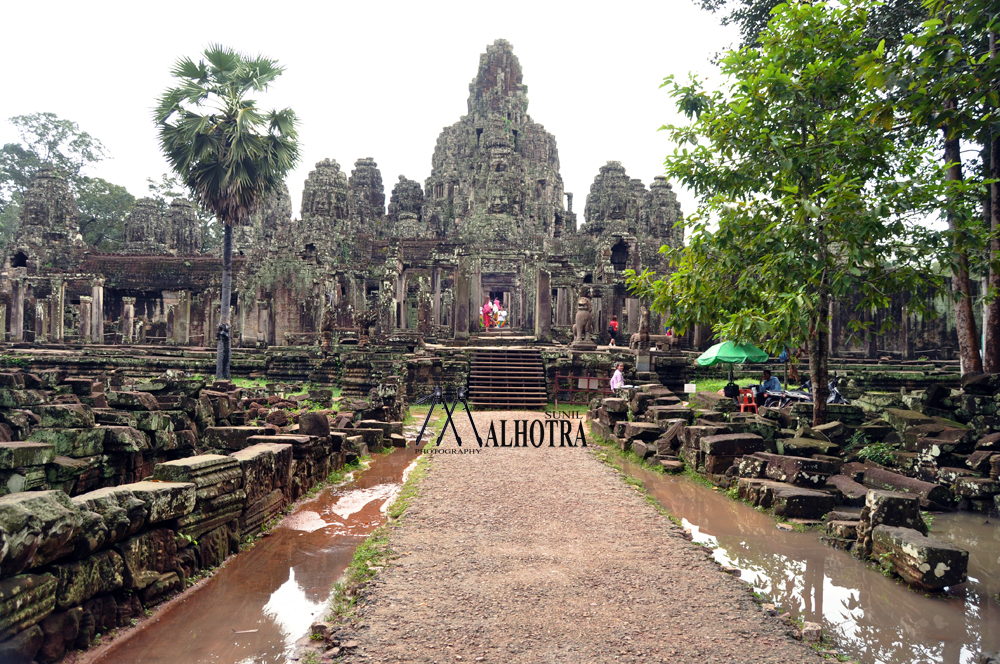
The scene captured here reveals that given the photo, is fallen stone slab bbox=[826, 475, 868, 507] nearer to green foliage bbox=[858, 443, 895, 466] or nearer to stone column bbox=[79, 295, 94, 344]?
green foliage bbox=[858, 443, 895, 466]

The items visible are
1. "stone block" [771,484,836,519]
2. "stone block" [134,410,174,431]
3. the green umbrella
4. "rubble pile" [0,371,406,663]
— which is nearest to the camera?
"rubble pile" [0,371,406,663]

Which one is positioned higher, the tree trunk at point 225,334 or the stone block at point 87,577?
the tree trunk at point 225,334

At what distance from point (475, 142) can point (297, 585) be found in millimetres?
37441

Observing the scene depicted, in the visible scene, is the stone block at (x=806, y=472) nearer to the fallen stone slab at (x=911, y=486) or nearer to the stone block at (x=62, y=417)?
the fallen stone slab at (x=911, y=486)

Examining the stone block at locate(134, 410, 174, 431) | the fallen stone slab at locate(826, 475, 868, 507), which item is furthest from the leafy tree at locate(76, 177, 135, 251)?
the fallen stone slab at locate(826, 475, 868, 507)

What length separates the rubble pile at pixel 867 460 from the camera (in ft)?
15.2

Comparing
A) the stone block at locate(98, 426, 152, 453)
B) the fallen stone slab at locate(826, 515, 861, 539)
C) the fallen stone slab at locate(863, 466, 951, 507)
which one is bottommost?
the fallen stone slab at locate(826, 515, 861, 539)

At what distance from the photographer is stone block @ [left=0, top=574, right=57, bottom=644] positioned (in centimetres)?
264

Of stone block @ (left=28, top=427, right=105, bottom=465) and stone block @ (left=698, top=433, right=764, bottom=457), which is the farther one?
stone block @ (left=698, top=433, right=764, bottom=457)

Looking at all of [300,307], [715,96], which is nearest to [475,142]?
[300,307]

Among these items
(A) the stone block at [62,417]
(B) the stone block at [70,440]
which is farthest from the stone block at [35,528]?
(A) the stone block at [62,417]

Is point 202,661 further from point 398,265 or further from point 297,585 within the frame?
point 398,265

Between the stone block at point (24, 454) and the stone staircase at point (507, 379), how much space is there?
1108cm

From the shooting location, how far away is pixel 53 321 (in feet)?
80.9
